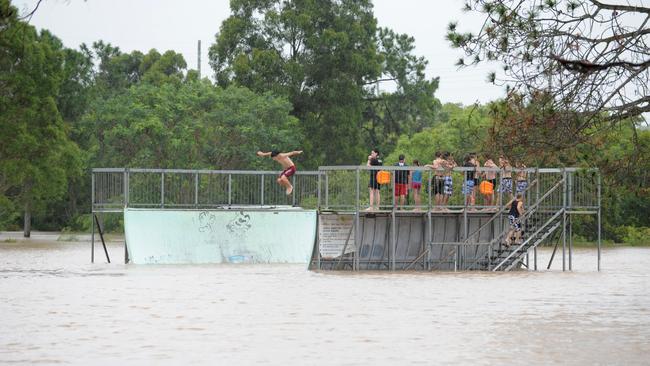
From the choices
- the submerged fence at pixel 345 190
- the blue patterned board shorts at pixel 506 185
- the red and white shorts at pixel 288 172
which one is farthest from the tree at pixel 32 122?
the blue patterned board shorts at pixel 506 185

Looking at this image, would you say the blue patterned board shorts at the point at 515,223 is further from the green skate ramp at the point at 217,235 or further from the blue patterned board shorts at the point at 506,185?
the green skate ramp at the point at 217,235

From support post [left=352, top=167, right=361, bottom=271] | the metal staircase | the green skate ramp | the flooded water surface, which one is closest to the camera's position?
the flooded water surface

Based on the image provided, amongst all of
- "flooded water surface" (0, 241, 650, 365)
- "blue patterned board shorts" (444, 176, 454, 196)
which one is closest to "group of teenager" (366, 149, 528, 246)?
Result: "blue patterned board shorts" (444, 176, 454, 196)

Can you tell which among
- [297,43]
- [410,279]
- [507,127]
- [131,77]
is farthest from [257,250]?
[131,77]

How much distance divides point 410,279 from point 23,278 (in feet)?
30.8

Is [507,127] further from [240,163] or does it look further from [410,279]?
[240,163]

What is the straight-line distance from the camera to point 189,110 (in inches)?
2813

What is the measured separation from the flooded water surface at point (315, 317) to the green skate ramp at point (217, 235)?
1154 millimetres

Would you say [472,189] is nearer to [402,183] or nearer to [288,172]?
[402,183]

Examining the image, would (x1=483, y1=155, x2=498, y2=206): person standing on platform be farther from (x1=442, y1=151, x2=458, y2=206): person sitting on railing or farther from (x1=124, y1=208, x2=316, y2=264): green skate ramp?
(x1=124, y1=208, x2=316, y2=264): green skate ramp

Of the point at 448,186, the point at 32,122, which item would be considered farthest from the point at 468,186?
the point at 32,122

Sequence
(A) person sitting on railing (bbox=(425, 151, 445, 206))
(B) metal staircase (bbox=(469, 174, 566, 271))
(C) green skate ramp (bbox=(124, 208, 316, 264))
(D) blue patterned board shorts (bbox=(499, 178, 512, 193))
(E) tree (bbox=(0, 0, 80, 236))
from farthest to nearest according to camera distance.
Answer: (E) tree (bbox=(0, 0, 80, 236))
(C) green skate ramp (bbox=(124, 208, 316, 264))
(D) blue patterned board shorts (bbox=(499, 178, 512, 193))
(A) person sitting on railing (bbox=(425, 151, 445, 206))
(B) metal staircase (bbox=(469, 174, 566, 271))

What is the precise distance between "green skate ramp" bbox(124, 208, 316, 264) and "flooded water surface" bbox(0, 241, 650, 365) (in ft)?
3.79

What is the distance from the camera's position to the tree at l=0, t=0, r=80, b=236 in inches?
2367
